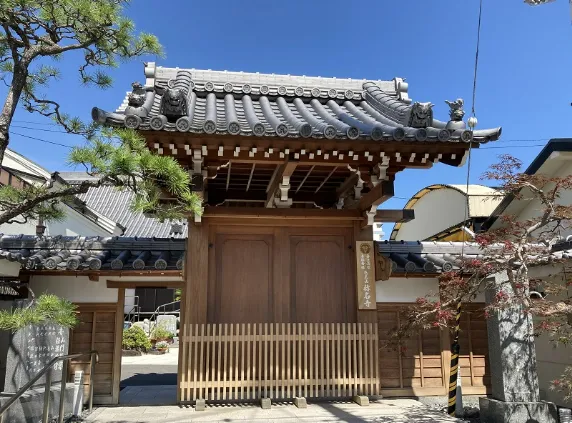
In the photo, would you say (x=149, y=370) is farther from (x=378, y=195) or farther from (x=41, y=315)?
(x=41, y=315)

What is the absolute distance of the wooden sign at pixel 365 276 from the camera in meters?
7.93

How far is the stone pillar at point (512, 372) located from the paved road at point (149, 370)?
757cm

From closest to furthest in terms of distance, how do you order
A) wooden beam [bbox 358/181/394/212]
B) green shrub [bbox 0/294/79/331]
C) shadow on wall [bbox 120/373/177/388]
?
green shrub [bbox 0/294/79/331] < wooden beam [bbox 358/181/394/212] < shadow on wall [bbox 120/373/177/388]

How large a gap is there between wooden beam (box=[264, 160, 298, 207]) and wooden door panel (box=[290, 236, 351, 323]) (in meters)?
0.89

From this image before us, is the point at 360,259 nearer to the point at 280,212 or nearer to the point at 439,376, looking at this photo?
the point at 280,212

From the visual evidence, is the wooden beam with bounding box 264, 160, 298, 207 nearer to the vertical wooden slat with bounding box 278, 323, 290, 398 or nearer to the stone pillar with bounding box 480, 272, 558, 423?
the vertical wooden slat with bounding box 278, 323, 290, 398

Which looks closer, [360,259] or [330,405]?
[330,405]

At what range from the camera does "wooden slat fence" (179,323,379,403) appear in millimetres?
7074

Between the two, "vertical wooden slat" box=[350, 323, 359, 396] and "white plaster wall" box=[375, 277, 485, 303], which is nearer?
"vertical wooden slat" box=[350, 323, 359, 396]

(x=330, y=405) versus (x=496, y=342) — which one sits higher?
(x=496, y=342)

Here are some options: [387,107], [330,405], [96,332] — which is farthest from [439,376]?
[96,332]

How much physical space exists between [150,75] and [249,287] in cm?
454

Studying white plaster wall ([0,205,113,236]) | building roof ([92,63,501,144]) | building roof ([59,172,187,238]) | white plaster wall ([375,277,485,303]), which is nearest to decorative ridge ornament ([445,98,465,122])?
building roof ([92,63,501,144])

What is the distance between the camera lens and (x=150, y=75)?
8.91 metres
